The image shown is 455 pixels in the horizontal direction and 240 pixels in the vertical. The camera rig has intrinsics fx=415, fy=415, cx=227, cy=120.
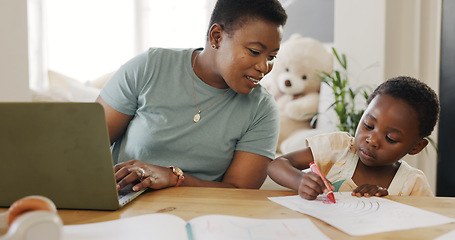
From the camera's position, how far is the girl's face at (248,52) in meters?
1.05

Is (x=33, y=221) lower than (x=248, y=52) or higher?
lower

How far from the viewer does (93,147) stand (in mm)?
635

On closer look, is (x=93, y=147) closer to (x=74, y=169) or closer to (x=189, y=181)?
(x=74, y=169)

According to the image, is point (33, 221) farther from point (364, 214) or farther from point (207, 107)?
point (207, 107)

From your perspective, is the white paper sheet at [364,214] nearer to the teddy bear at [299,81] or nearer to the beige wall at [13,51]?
the beige wall at [13,51]

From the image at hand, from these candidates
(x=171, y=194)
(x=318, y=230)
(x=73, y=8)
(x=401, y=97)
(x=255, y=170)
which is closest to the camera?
(x=318, y=230)

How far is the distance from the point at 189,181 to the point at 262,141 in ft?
0.83

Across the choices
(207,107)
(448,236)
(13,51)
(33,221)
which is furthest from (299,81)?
(33,221)

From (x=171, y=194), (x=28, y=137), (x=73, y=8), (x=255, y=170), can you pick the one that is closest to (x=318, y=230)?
(x=171, y=194)

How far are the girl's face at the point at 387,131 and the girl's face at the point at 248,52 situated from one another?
31cm

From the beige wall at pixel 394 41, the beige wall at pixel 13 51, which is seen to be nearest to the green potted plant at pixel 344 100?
the beige wall at pixel 394 41

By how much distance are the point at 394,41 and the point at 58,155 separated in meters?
2.58

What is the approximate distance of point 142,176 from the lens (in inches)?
33.7

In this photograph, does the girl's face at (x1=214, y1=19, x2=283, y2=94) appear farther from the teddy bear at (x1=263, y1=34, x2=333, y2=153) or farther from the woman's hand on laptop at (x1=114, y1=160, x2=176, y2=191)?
the teddy bear at (x1=263, y1=34, x2=333, y2=153)
